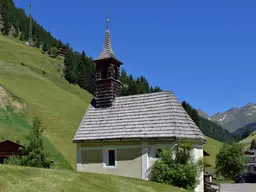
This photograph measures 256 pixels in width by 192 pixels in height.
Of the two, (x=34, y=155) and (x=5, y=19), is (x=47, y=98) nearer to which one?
(x=34, y=155)

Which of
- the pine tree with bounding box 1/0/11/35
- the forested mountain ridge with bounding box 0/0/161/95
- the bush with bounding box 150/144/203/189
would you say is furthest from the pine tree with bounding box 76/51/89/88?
the bush with bounding box 150/144/203/189

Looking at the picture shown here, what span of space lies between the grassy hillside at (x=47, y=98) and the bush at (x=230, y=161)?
27.8 metres

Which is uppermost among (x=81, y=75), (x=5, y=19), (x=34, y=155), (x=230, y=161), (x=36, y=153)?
(x=5, y=19)

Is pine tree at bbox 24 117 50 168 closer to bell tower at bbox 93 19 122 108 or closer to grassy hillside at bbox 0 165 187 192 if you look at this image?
bell tower at bbox 93 19 122 108

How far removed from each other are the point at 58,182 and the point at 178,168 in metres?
10.4

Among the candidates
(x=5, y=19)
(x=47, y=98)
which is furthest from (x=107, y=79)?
(x=5, y=19)

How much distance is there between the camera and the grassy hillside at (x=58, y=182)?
14.7 m

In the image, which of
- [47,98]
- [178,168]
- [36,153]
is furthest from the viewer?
[47,98]

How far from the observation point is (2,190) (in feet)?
44.4

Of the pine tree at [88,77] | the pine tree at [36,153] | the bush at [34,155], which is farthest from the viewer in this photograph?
the pine tree at [88,77]

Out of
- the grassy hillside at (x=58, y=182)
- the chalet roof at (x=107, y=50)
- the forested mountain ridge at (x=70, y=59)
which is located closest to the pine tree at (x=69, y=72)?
the forested mountain ridge at (x=70, y=59)

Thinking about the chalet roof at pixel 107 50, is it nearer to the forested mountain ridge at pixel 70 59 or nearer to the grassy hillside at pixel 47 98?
the grassy hillside at pixel 47 98

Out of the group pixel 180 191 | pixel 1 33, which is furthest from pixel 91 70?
pixel 180 191

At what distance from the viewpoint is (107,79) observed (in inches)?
1261
